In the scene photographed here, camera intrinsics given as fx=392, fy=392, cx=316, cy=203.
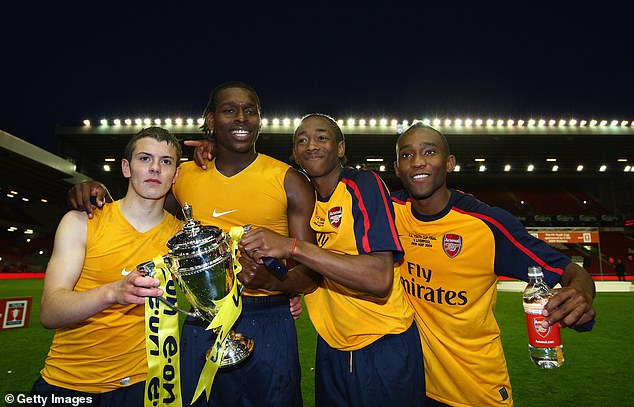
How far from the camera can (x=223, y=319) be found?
1795 mm

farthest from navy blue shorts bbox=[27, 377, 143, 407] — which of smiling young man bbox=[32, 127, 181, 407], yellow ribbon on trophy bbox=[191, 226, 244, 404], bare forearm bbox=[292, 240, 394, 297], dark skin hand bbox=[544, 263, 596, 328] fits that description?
dark skin hand bbox=[544, 263, 596, 328]

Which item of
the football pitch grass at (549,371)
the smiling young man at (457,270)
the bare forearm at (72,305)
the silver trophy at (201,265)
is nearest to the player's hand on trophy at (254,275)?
the silver trophy at (201,265)

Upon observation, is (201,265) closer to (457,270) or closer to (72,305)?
(72,305)

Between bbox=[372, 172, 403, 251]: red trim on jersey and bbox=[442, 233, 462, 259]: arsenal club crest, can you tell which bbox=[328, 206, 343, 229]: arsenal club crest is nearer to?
bbox=[372, 172, 403, 251]: red trim on jersey

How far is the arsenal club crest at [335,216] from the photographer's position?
2.32m

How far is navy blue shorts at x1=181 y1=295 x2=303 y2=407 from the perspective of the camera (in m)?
2.13

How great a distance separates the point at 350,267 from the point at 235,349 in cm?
75

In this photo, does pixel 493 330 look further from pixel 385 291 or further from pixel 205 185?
pixel 205 185

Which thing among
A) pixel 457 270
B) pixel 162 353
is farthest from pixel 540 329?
pixel 162 353

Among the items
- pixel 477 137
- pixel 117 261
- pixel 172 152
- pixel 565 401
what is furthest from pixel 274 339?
pixel 477 137

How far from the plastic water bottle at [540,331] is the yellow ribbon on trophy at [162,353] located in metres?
1.70

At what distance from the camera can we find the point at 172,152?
232 centimetres

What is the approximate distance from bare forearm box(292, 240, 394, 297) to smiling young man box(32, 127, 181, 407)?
104 centimetres

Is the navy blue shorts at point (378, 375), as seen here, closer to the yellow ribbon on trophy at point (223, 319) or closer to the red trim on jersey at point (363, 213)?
the red trim on jersey at point (363, 213)
